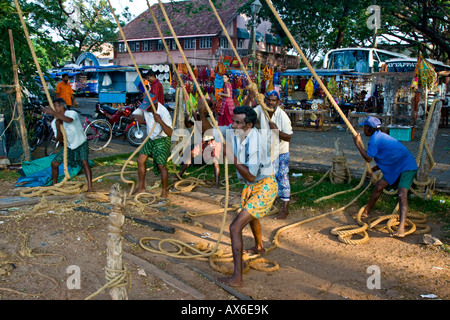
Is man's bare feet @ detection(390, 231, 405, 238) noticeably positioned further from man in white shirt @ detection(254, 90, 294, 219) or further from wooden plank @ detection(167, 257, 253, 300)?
wooden plank @ detection(167, 257, 253, 300)

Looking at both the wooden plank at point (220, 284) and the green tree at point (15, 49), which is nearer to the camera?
the wooden plank at point (220, 284)

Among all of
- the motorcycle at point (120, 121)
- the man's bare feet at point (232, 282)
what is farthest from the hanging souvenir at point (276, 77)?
the man's bare feet at point (232, 282)

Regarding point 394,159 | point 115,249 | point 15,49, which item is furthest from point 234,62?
point 115,249

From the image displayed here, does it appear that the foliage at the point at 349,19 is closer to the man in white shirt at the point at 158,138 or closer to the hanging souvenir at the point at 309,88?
the hanging souvenir at the point at 309,88

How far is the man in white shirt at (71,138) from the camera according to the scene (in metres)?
6.23

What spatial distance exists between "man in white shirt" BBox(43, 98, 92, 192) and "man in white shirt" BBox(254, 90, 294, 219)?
9.80ft

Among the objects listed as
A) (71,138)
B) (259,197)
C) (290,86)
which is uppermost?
(290,86)

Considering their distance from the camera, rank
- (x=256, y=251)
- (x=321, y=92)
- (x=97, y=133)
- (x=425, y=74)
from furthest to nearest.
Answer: (x=321, y=92) → (x=425, y=74) → (x=97, y=133) → (x=256, y=251)

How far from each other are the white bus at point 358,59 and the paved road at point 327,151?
20.9 ft

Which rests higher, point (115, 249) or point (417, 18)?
point (417, 18)

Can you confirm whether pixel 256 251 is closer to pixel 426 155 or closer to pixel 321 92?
pixel 426 155

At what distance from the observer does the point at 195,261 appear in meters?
4.18

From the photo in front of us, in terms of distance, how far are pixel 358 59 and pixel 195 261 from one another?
17.5 m

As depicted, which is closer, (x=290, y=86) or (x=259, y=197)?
(x=259, y=197)
